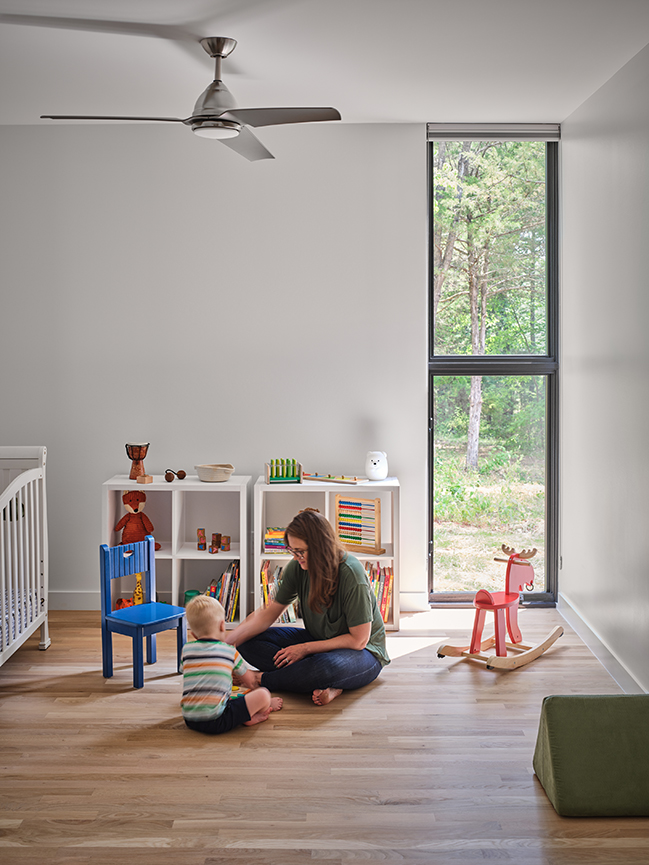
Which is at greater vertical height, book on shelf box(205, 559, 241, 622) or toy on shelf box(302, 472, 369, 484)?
toy on shelf box(302, 472, 369, 484)

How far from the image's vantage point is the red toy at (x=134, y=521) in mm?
3941

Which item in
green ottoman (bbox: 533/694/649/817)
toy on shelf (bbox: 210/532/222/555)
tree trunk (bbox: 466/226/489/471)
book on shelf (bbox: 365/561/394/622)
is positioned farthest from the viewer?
tree trunk (bbox: 466/226/489/471)

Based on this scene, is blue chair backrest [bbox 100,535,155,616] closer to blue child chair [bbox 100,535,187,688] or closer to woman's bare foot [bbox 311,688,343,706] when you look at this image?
→ blue child chair [bbox 100,535,187,688]

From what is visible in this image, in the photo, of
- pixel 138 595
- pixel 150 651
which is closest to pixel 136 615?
pixel 150 651

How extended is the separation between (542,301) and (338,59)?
1.84 m

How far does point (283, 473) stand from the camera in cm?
393

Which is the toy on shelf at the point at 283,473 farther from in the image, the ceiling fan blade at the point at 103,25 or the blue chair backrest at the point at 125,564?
the ceiling fan blade at the point at 103,25

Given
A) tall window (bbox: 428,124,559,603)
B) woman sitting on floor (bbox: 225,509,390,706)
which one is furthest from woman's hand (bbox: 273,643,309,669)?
tall window (bbox: 428,124,559,603)

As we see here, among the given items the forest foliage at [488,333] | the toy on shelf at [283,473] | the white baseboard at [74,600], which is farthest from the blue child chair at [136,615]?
the forest foliage at [488,333]

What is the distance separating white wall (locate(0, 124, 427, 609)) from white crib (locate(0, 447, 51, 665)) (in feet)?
1.80

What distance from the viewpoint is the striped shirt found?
269cm

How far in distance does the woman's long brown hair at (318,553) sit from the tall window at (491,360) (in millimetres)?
1337

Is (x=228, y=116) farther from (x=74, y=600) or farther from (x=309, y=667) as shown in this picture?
(x=74, y=600)

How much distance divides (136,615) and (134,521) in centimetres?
88
